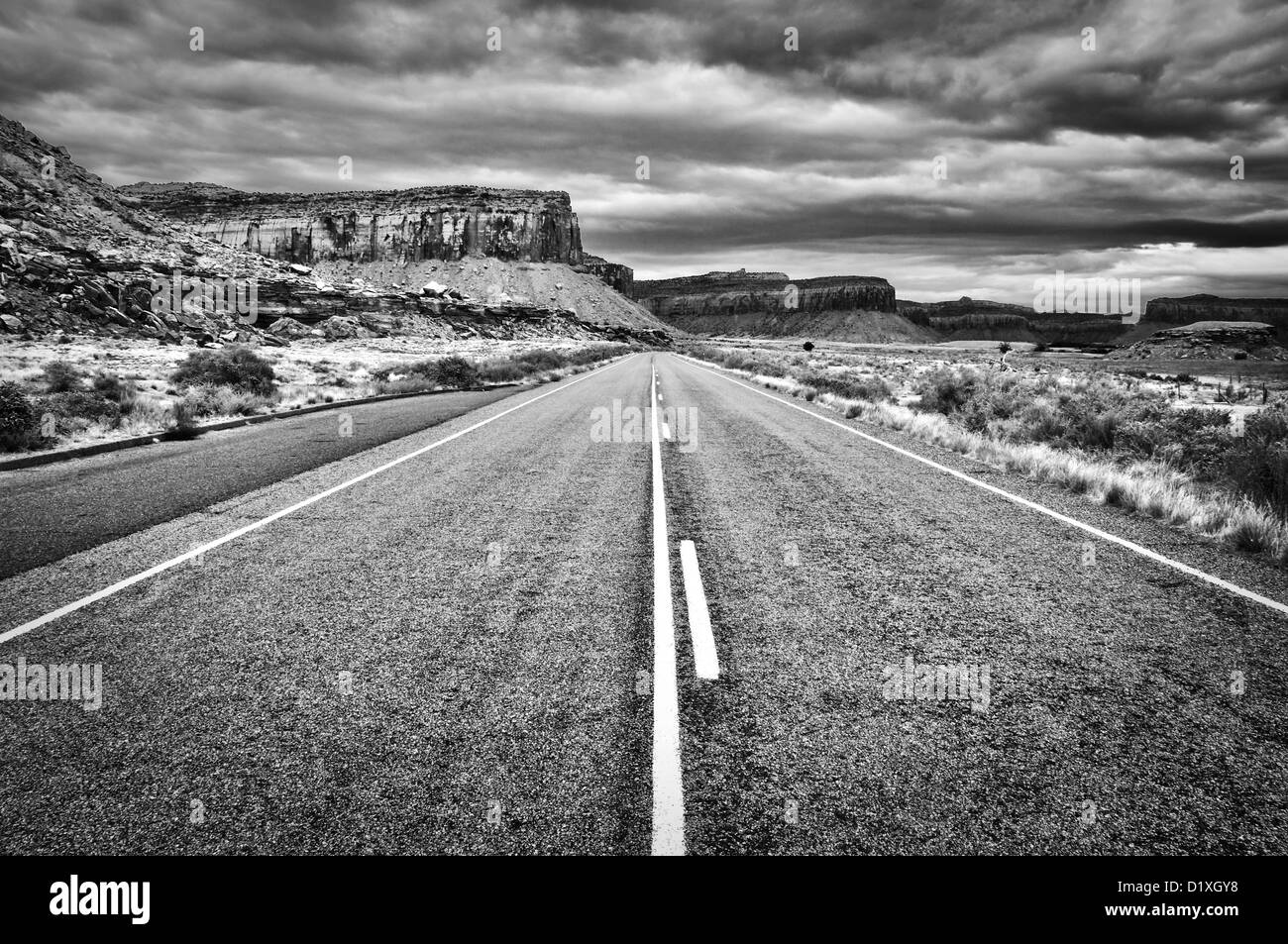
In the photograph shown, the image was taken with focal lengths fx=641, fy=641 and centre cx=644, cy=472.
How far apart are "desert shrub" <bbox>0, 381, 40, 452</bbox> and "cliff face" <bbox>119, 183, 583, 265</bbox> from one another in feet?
560

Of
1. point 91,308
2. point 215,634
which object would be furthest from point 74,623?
point 91,308

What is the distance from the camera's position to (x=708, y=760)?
278cm

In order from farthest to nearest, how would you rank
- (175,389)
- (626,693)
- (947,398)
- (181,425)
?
(175,389), (947,398), (181,425), (626,693)

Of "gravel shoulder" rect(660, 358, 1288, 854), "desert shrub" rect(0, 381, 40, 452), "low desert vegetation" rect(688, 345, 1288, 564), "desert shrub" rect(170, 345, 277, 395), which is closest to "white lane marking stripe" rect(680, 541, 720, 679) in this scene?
"gravel shoulder" rect(660, 358, 1288, 854)

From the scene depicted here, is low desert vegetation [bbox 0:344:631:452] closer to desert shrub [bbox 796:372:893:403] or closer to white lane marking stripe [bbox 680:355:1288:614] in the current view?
desert shrub [bbox 796:372:893:403]

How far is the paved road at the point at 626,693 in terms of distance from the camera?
244 centimetres

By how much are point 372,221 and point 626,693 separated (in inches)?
7662

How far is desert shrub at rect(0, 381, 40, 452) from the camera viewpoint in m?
10.3

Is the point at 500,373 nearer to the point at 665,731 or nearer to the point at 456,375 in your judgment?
the point at 456,375

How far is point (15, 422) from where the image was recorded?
10.7m

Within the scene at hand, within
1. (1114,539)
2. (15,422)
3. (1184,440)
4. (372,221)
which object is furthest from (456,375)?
(372,221)

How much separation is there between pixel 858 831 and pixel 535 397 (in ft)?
66.8
